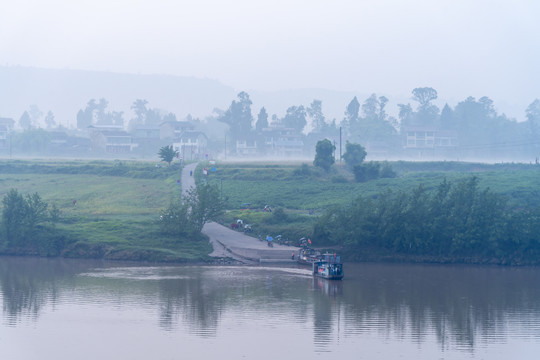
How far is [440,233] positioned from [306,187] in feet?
82.9

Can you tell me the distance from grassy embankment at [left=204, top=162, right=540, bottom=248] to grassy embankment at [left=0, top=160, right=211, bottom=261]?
22.5ft

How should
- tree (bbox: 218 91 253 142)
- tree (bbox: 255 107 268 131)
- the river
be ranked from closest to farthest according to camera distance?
the river, tree (bbox: 218 91 253 142), tree (bbox: 255 107 268 131)

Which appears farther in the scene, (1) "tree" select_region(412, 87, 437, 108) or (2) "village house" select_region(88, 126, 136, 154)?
(1) "tree" select_region(412, 87, 437, 108)

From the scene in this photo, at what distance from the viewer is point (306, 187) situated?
3031 inches

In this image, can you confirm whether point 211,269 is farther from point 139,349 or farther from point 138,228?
point 139,349

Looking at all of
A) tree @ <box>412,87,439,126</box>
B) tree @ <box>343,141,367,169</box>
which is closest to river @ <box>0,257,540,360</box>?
tree @ <box>343,141,367,169</box>

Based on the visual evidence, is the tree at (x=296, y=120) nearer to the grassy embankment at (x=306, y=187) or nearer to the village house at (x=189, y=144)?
the village house at (x=189, y=144)

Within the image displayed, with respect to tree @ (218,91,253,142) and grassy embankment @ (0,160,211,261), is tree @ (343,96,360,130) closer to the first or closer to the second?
tree @ (218,91,253,142)

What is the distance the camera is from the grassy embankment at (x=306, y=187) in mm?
60469

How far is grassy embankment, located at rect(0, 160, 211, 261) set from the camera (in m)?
52.8

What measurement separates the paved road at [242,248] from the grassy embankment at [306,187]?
7.44 feet

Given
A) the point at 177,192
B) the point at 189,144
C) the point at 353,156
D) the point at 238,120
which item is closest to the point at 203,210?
the point at 177,192

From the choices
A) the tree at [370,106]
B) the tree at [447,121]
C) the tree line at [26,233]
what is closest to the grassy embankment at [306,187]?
the tree line at [26,233]

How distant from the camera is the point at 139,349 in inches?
1187
